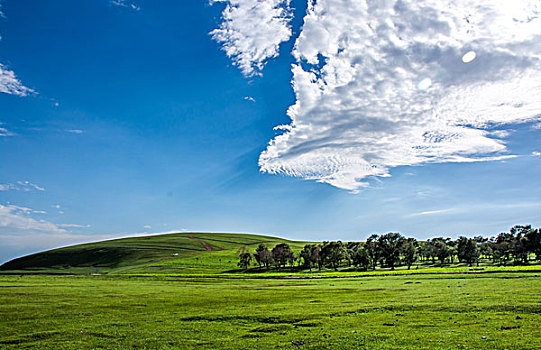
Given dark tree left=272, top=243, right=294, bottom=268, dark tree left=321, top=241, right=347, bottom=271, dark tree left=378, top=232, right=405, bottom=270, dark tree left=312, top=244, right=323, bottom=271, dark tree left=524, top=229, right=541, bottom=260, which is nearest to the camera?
dark tree left=524, top=229, right=541, bottom=260

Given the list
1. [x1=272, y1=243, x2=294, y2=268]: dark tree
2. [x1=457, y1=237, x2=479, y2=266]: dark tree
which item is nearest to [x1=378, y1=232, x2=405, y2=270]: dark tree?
[x1=457, y1=237, x2=479, y2=266]: dark tree

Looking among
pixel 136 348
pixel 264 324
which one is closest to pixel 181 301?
pixel 264 324

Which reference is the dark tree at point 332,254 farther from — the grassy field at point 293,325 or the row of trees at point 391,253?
the grassy field at point 293,325

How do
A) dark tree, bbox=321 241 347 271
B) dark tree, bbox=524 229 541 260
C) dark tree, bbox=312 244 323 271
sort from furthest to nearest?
dark tree, bbox=321 241 347 271 < dark tree, bbox=312 244 323 271 < dark tree, bbox=524 229 541 260

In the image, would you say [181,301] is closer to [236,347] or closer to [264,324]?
[264,324]

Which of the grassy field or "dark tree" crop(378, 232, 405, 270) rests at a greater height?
"dark tree" crop(378, 232, 405, 270)

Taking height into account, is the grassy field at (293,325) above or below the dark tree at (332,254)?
below

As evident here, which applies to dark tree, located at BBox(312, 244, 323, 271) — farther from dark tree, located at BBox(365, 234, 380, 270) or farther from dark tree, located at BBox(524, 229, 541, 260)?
dark tree, located at BBox(524, 229, 541, 260)

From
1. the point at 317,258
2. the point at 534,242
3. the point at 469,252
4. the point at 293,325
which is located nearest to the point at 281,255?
the point at 317,258

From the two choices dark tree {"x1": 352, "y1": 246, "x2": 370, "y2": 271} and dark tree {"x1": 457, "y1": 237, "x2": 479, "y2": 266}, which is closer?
dark tree {"x1": 352, "y1": 246, "x2": 370, "y2": 271}

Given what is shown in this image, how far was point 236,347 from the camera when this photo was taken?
80.6ft

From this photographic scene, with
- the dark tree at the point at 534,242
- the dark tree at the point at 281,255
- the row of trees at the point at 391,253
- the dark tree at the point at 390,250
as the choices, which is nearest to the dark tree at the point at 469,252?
the row of trees at the point at 391,253

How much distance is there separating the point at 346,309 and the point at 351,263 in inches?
5930

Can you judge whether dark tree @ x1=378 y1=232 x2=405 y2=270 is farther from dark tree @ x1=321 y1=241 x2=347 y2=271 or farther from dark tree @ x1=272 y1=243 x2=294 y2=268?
dark tree @ x1=272 y1=243 x2=294 y2=268
